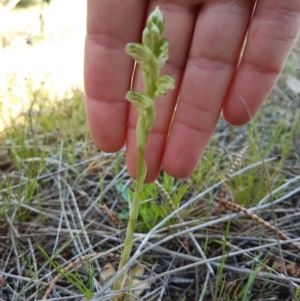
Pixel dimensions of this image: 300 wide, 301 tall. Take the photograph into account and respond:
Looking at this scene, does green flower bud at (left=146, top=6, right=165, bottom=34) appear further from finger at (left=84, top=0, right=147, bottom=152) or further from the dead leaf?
the dead leaf

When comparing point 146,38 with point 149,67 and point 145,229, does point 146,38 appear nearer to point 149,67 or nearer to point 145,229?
point 149,67

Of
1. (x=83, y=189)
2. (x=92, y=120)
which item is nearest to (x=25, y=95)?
(x=83, y=189)

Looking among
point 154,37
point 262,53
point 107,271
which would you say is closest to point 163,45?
point 154,37

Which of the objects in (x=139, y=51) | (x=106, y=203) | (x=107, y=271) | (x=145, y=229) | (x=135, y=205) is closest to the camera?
(x=139, y=51)

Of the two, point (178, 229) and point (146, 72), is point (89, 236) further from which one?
point (146, 72)

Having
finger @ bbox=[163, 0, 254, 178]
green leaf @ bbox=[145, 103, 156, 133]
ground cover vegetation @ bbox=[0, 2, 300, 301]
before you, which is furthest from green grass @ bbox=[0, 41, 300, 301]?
green leaf @ bbox=[145, 103, 156, 133]

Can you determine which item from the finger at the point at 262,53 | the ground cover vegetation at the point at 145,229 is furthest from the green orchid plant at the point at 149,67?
the finger at the point at 262,53

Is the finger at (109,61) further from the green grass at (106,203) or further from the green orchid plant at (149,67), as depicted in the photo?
the green orchid plant at (149,67)
